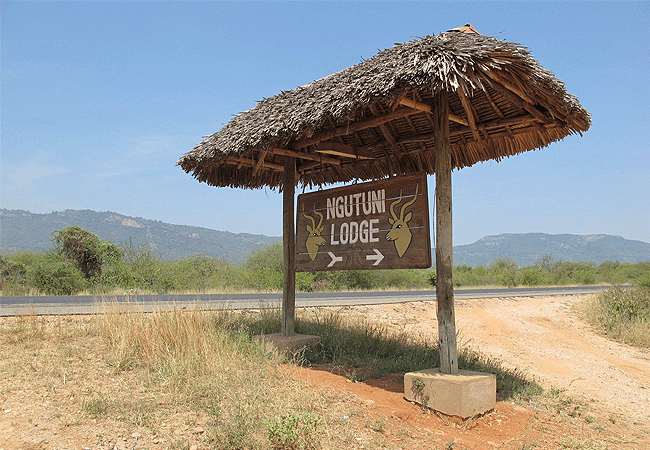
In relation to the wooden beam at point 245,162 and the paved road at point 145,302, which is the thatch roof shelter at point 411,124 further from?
the paved road at point 145,302

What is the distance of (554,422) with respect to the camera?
564 cm

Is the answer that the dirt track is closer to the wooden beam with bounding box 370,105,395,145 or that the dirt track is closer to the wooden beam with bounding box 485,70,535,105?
the wooden beam with bounding box 370,105,395,145

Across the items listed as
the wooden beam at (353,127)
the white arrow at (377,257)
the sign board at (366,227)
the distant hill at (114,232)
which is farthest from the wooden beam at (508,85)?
the distant hill at (114,232)

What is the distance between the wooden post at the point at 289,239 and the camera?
27.6 ft

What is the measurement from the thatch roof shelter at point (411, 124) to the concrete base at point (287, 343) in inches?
14.2

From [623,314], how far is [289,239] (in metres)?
12.0

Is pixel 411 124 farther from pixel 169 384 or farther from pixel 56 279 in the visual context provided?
pixel 56 279

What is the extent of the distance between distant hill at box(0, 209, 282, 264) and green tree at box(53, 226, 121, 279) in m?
120

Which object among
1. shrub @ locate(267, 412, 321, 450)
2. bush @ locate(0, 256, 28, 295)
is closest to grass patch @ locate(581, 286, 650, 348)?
shrub @ locate(267, 412, 321, 450)

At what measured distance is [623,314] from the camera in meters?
15.2

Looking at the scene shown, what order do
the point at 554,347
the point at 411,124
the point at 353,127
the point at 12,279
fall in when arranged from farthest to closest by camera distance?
the point at 12,279 → the point at 554,347 → the point at 411,124 → the point at 353,127

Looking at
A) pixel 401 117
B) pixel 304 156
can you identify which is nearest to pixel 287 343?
pixel 304 156

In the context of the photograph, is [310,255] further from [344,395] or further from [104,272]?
[104,272]

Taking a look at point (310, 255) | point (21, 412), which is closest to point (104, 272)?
point (310, 255)
